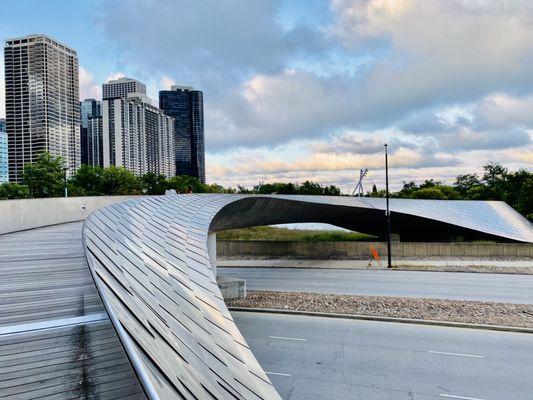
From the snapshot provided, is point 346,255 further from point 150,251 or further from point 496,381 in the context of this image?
point 150,251

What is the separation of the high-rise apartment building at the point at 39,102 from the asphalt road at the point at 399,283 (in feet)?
187

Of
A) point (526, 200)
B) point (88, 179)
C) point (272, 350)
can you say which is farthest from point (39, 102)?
point (526, 200)

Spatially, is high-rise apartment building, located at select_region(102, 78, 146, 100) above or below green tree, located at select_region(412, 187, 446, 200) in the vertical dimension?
above

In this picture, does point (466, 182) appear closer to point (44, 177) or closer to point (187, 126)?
point (44, 177)

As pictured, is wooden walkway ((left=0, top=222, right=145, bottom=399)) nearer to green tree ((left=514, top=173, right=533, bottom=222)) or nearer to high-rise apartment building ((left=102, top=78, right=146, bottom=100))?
green tree ((left=514, top=173, right=533, bottom=222))

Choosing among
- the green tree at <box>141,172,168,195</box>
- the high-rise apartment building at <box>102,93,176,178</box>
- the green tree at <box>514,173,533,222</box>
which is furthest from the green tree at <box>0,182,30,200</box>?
the green tree at <box>514,173,533,222</box>

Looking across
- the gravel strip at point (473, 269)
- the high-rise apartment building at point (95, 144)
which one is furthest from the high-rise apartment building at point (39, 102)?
the gravel strip at point (473, 269)

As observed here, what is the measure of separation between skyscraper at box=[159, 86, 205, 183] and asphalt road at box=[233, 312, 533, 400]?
12286cm

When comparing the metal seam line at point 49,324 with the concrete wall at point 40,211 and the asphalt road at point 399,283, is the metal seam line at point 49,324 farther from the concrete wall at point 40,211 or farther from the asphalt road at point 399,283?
the asphalt road at point 399,283

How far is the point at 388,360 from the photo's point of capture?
10383mm

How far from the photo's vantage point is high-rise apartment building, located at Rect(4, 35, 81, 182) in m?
67.1

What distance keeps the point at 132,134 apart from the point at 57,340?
279ft

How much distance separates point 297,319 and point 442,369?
5.81 m

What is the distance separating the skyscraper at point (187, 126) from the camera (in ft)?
435
